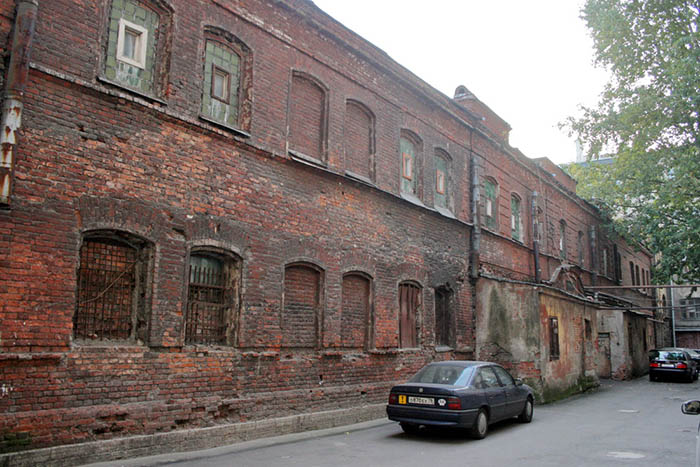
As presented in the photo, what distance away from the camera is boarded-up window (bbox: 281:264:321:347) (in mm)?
11773

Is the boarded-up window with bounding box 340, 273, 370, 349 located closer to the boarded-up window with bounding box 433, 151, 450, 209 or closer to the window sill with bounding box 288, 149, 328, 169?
the window sill with bounding box 288, 149, 328, 169

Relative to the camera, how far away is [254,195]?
36.5ft

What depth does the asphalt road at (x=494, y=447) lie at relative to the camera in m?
8.70

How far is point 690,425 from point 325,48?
11609 mm

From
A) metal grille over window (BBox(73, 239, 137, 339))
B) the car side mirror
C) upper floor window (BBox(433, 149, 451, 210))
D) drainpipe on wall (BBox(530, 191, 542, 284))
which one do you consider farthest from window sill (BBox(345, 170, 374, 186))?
drainpipe on wall (BBox(530, 191, 542, 284))

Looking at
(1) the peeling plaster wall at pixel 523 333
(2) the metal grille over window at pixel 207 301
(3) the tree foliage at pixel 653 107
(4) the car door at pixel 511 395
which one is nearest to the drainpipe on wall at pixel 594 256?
(3) the tree foliage at pixel 653 107

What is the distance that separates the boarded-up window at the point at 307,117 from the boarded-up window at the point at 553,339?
10.3 m

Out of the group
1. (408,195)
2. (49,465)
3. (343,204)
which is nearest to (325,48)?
(343,204)

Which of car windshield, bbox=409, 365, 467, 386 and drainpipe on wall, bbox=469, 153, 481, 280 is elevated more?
drainpipe on wall, bbox=469, 153, 481, 280

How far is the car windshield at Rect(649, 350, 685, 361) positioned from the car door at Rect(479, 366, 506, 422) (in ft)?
61.9

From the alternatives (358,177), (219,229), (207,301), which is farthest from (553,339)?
(219,229)

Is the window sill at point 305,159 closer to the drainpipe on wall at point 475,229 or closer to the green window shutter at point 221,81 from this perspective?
the green window shutter at point 221,81

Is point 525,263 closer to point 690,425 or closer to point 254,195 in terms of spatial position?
point 690,425

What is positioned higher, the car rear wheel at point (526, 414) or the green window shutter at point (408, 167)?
the green window shutter at point (408, 167)
